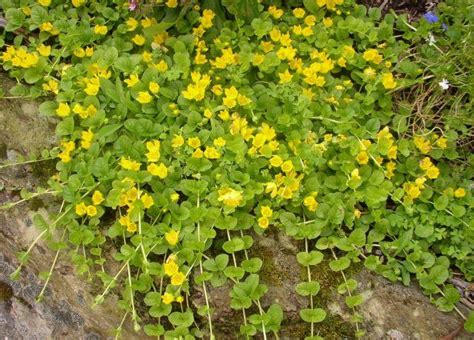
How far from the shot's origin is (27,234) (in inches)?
110

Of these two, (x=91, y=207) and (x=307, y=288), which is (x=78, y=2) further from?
(x=307, y=288)

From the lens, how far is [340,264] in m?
2.68

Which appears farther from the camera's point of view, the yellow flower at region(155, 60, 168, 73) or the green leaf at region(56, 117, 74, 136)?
the yellow flower at region(155, 60, 168, 73)

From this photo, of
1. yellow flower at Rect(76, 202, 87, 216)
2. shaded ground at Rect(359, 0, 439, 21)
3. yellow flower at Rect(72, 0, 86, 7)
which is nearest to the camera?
yellow flower at Rect(76, 202, 87, 216)

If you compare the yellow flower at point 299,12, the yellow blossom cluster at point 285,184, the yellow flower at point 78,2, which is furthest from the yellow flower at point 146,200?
the yellow flower at point 299,12

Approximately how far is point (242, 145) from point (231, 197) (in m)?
0.29

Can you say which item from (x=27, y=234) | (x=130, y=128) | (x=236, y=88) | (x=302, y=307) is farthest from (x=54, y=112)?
(x=302, y=307)

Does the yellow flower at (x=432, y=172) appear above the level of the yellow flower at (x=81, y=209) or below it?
above

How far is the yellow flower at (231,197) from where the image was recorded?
8.65 feet

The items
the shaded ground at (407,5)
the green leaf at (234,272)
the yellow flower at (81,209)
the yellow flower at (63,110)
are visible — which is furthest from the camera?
the shaded ground at (407,5)

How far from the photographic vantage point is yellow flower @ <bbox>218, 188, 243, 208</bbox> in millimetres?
2637

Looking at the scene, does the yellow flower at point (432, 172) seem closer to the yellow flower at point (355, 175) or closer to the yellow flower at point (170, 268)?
the yellow flower at point (355, 175)

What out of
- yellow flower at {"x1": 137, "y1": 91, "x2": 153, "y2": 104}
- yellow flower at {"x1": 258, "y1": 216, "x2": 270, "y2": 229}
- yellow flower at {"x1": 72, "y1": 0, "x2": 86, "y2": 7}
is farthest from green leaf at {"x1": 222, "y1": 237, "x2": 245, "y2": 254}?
yellow flower at {"x1": 72, "y1": 0, "x2": 86, "y2": 7}

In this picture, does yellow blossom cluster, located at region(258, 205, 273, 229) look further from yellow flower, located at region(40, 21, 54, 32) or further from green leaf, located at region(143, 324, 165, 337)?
yellow flower, located at region(40, 21, 54, 32)
